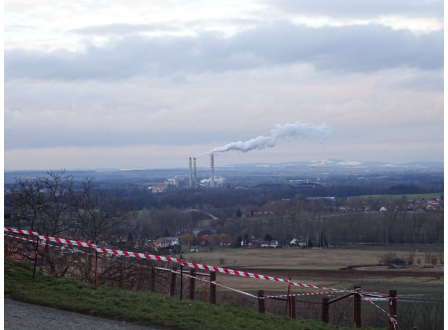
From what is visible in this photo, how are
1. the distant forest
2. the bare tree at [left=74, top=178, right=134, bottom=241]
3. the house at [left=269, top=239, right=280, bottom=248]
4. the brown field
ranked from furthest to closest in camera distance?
the house at [left=269, top=239, right=280, bottom=248] → the brown field → the bare tree at [left=74, top=178, right=134, bottom=241] → the distant forest

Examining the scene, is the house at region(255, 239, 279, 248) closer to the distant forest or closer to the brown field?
the distant forest

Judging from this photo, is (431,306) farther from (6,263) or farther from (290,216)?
(290,216)

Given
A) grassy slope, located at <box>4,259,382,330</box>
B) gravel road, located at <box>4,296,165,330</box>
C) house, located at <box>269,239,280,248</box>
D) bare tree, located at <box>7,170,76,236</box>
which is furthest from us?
house, located at <box>269,239,280,248</box>

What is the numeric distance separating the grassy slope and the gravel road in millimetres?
228

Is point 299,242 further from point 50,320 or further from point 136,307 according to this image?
point 50,320

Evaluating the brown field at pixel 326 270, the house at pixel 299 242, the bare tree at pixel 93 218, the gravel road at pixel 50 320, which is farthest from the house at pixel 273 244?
the gravel road at pixel 50 320

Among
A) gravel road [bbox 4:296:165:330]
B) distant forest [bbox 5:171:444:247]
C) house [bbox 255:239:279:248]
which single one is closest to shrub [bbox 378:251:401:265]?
distant forest [bbox 5:171:444:247]

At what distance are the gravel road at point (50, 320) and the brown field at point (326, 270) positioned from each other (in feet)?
43.8

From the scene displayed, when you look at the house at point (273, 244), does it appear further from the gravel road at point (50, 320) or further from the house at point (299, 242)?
the gravel road at point (50, 320)

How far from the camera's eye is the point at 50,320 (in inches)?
326

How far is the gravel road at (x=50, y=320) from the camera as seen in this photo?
7980 mm

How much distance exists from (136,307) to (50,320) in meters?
1.53

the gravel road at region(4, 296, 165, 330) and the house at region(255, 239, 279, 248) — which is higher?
the gravel road at region(4, 296, 165, 330)

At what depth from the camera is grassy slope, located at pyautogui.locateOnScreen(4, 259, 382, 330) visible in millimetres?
8742
